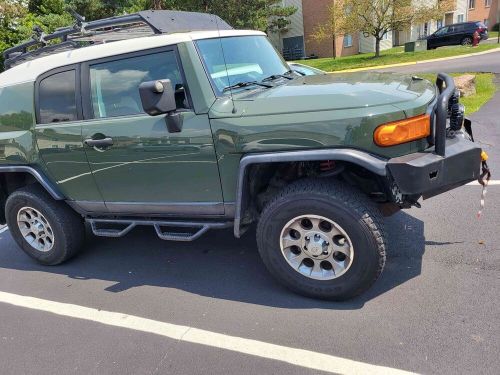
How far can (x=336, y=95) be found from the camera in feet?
9.75

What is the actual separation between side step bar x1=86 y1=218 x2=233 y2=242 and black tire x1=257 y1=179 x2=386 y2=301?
0.47 metres

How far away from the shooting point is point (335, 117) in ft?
9.39

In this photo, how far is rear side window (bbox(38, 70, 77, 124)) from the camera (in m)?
3.84

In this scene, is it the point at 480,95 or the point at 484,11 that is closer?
the point at 480,95

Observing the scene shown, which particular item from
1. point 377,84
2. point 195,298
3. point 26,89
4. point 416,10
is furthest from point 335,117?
point 416,10

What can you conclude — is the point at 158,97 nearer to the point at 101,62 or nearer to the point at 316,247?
the point at 101,62

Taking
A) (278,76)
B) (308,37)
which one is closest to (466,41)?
(308,37)

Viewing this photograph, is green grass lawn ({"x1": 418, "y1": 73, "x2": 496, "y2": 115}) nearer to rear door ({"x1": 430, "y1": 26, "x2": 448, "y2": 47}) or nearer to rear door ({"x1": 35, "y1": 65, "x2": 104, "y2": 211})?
rear door ({"x1": 35, "y1": 65, "x2": 104, "y2": 211})

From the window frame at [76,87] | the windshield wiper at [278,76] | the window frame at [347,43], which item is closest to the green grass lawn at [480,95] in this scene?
the windshield wiper at [278,76]

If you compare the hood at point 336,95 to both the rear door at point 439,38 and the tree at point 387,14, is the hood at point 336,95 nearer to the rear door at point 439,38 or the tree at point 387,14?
the tree at point 387,14

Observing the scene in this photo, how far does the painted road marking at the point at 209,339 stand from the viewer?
266 centimetres

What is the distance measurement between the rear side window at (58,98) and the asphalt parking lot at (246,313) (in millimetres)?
1466

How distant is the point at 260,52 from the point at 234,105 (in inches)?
42.5

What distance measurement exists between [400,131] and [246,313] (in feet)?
5.48
